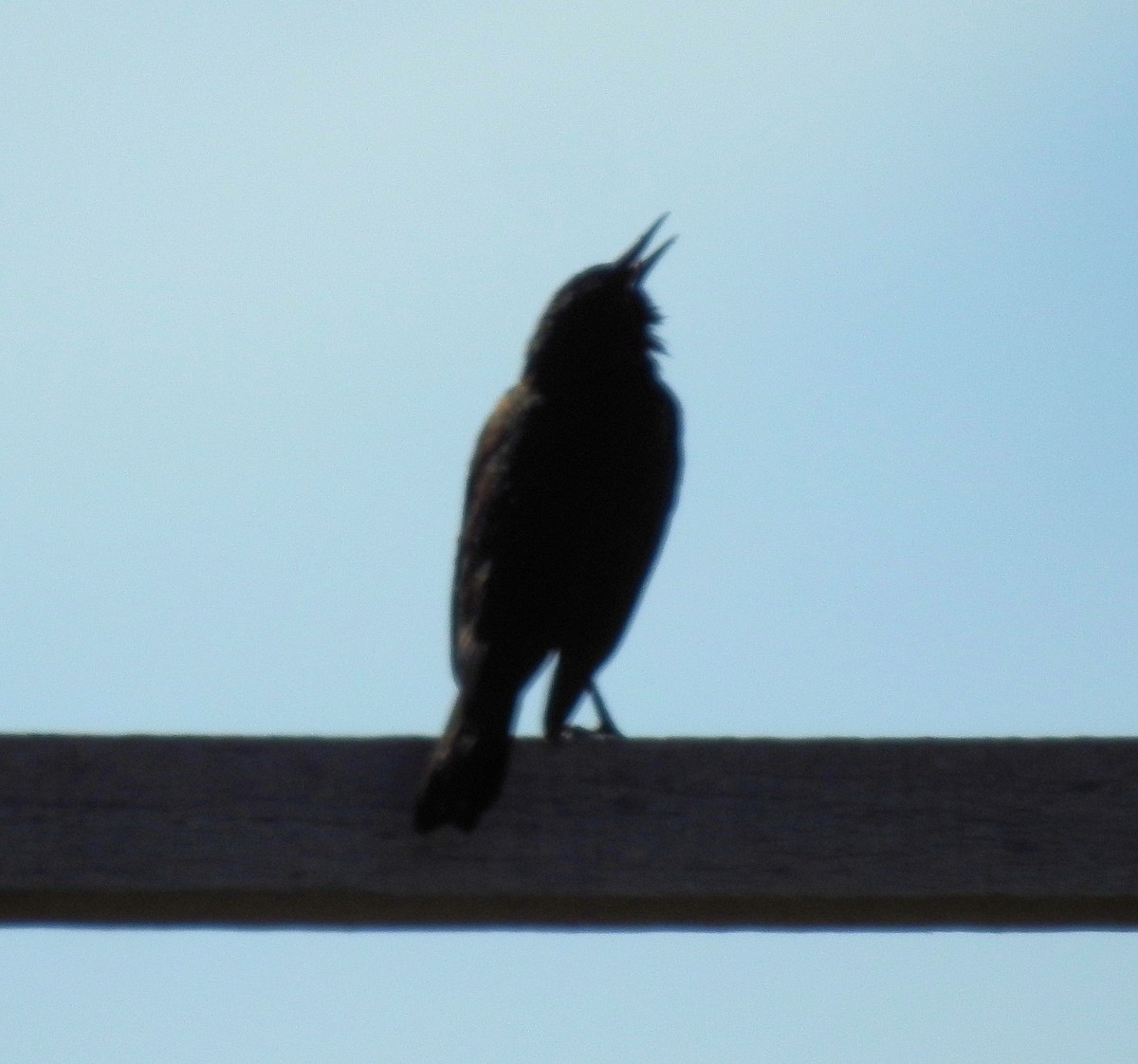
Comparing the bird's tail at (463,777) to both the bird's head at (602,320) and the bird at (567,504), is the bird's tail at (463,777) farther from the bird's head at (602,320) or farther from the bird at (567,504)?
the bird's head at (602,320)

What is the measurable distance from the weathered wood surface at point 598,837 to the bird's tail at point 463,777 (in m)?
0.02

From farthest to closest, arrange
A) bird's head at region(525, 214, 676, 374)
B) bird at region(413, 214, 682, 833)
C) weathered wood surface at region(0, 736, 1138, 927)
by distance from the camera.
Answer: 1. bird's head at region(525, 214, 676, 374)
2. bird at region(413, 214, 682, 833)
3. weathered wood surface at region(0, 736, 1138, 927)

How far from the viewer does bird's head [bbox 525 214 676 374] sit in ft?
15.5

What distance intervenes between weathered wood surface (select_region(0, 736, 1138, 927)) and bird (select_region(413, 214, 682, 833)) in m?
0.77

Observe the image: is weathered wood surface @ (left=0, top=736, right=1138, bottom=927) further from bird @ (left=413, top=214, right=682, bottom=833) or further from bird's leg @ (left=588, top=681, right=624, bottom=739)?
bird's leg @ (left=588, top=681, right=624, bottom=739)

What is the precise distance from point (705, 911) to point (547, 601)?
1577 millimetres

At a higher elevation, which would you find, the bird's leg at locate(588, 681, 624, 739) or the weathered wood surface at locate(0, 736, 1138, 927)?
the weathered wood surface at locate(0, 736, 1138, 927)

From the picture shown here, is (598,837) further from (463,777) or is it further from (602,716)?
(602,716)

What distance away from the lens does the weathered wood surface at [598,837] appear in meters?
2.05

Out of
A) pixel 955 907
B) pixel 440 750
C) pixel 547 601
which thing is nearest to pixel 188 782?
pixel 440 750

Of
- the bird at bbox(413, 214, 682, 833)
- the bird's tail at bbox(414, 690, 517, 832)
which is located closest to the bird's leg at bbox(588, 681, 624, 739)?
the bird at bbox(413, 214, 682, 833)

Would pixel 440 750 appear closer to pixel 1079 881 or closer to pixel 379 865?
pixel 379 865

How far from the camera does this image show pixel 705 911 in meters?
2.12

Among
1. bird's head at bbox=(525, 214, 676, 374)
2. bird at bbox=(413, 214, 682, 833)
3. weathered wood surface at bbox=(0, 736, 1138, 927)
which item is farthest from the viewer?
bird's head at bbox=(525, 214, 676, 374)
